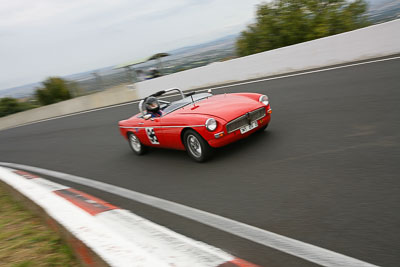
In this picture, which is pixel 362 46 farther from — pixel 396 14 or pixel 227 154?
pixel 227 154

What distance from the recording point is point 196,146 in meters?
5.76

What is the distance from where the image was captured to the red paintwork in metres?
5.37

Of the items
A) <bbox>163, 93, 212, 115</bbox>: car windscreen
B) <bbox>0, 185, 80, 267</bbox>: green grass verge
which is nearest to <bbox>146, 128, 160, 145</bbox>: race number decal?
<bbox>163, 93, 212, 115</bbox>: car windscreen

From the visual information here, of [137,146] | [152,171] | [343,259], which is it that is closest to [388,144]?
[343,259]

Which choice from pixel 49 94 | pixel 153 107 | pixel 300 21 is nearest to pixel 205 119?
pixel 153 107

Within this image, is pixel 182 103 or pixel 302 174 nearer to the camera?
pixel 302 174

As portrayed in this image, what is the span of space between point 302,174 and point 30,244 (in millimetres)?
2988

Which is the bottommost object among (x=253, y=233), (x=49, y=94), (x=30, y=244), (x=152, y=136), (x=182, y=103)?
(x=253, y=233)

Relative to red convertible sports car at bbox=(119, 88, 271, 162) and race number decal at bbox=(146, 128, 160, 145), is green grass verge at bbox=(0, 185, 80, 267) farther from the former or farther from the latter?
race number decal at bbox=(146, 128, 160, 145)

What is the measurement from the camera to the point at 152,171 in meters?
6.09

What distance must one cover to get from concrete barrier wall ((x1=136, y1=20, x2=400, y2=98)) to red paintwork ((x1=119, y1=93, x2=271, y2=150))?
654 centimetres

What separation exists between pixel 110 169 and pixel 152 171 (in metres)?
1.19

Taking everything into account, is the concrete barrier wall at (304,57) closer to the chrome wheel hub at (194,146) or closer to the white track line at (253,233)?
the chrome wheel hub at (194,146)

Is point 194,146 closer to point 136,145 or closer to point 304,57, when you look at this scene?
point 136,145
